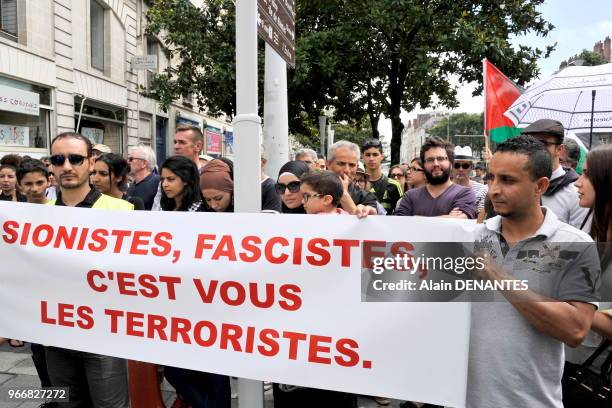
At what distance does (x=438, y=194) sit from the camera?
11.1 ft

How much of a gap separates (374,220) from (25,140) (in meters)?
11.2

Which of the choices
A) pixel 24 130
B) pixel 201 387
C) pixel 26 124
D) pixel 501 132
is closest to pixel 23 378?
pixel 201 387

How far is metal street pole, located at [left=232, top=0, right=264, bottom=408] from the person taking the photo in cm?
210

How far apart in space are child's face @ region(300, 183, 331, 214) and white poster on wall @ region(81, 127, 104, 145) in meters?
12.7

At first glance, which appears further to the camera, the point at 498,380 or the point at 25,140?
the point at 25,140

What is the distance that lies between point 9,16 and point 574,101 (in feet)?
37.0

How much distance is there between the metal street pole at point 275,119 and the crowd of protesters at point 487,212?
1.07 meters

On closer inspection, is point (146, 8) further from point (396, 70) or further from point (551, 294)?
point (551, 294)

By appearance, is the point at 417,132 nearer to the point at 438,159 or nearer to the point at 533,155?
the point at 438,159

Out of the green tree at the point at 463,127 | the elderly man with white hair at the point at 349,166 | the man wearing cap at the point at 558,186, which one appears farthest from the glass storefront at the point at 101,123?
the green tree at the point at 463,127

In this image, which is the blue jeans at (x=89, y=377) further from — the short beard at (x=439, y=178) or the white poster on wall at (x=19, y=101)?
the white poster on wall at (x=19, y=101)

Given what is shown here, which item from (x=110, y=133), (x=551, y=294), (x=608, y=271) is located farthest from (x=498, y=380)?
(x=110, y=133)

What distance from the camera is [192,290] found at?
217 cm

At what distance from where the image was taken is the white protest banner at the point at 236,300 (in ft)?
6.25
